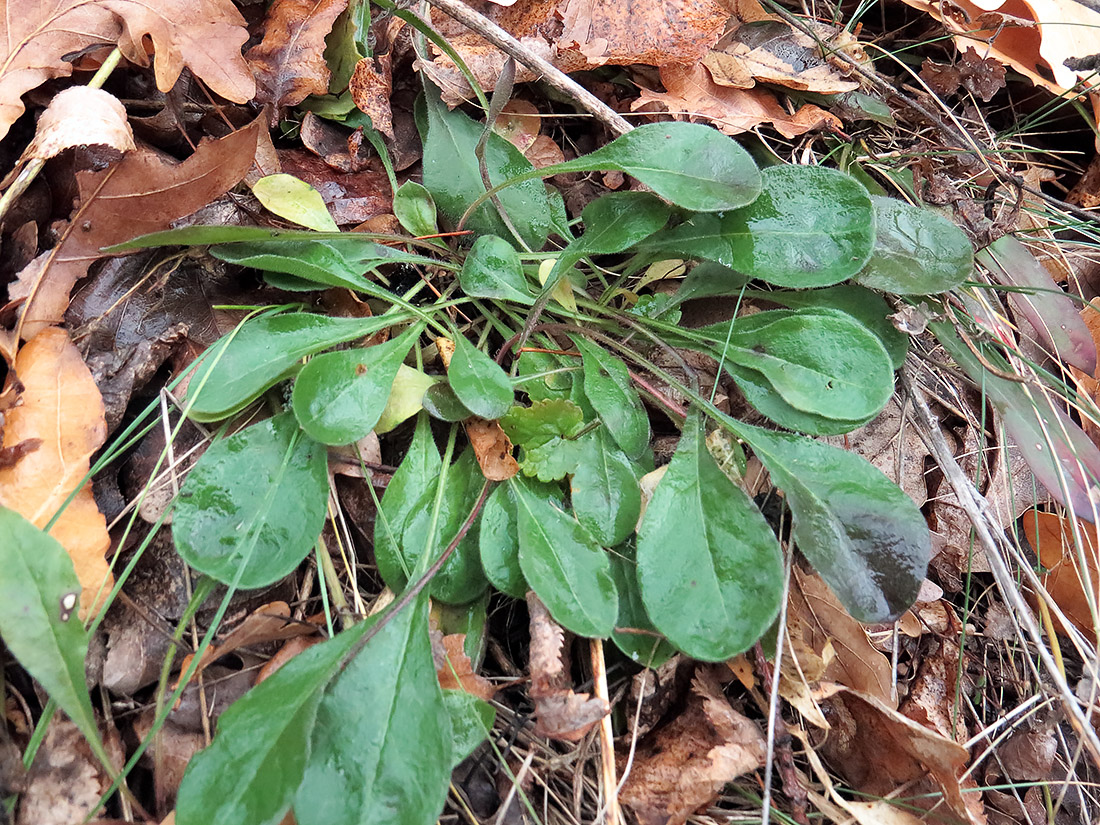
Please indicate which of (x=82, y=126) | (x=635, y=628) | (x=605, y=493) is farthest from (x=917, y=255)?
(x=82, y=126)

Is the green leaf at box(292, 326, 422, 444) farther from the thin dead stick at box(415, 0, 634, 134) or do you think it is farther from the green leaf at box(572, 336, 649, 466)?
the thin dead stick at box(415, 0, 634, 134)

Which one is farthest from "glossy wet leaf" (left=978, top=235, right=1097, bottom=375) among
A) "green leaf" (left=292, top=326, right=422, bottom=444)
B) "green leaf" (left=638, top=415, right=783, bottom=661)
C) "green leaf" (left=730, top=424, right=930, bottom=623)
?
"green leaf" (left=292, top=326, right=422, bottom=444)

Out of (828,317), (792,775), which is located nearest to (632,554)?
(792,775)

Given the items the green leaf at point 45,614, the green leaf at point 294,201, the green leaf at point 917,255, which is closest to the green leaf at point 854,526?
the green leaf at point 917,255

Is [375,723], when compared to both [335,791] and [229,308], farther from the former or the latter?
[229,308]

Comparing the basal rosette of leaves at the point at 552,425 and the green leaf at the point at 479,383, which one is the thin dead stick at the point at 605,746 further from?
the green leaf at the point at 479,383

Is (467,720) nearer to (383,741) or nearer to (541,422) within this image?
(383,741)
